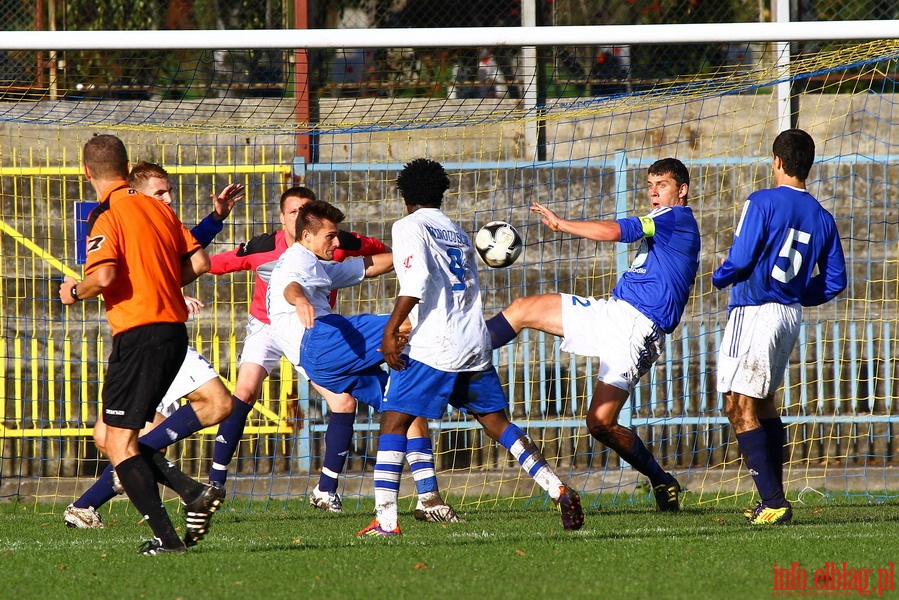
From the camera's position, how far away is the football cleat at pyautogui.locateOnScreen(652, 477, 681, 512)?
7.00 meters

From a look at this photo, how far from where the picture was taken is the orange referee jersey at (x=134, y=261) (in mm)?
5105

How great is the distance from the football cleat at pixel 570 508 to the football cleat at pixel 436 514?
108 centimetres

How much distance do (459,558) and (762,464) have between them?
201 cm

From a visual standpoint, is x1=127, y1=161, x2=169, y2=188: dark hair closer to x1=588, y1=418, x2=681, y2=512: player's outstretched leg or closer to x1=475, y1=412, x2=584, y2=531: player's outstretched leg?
x1=475, y1=412, x2=584, y2=531: player's outstretched leg

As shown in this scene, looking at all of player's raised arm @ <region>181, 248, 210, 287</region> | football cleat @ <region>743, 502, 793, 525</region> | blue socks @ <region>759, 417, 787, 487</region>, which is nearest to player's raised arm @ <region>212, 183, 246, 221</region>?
player's raised arm @ <region>181, 248, 210, 287</region>

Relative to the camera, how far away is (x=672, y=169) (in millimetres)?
6562

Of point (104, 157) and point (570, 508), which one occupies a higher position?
point (104, 157)

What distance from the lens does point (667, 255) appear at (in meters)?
6.52

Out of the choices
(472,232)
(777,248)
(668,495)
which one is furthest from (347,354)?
(472,232)

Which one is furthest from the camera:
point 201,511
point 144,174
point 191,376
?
point 191,376

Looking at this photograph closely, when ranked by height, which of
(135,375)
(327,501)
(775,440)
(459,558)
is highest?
(135,375)

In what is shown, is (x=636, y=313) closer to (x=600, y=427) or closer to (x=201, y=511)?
(x=600, y=427)

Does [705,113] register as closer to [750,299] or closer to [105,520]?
[750,299]

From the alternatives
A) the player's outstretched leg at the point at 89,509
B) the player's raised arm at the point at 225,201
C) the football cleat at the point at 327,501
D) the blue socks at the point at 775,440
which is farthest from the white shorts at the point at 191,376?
the blue socks at the point at 775,440
